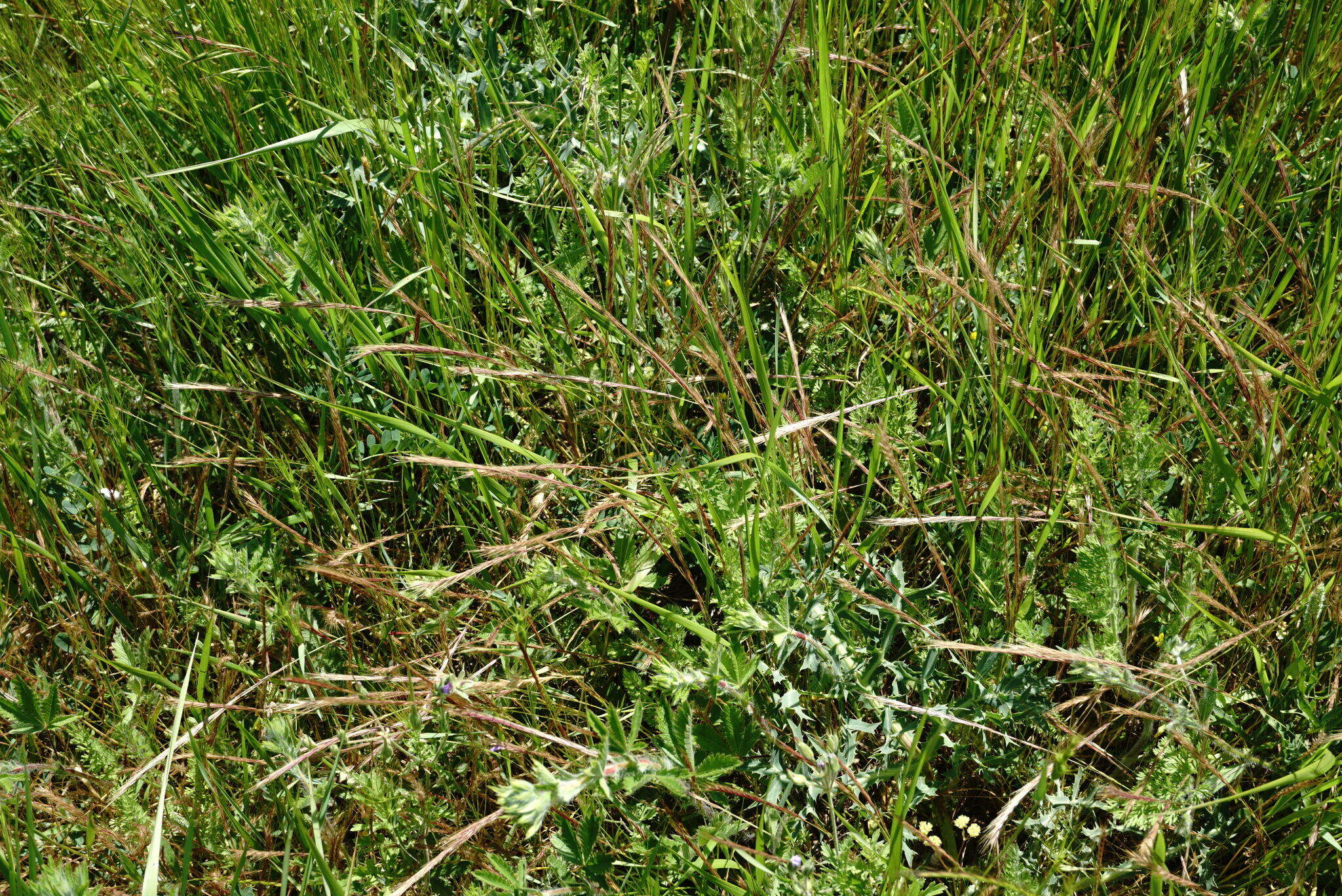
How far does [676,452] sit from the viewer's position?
191cm

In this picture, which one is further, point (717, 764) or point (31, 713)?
point (31, 713)

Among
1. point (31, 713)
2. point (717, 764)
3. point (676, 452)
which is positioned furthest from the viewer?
point (676, 452)

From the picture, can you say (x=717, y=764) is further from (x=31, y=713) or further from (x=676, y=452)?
(x=31, y=713)

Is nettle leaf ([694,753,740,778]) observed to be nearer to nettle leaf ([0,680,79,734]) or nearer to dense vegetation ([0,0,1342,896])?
dense vegetation ([0,0,1342,896])

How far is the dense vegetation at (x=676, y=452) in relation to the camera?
1524mm

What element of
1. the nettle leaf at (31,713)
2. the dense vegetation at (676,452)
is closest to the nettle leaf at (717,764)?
the dense vegetation at (676,452)

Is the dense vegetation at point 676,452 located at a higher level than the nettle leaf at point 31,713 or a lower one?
higher

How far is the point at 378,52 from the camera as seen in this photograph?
2.31 m

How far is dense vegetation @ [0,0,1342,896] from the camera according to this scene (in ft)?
5.00

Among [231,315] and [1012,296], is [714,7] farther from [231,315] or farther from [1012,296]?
[231,315]

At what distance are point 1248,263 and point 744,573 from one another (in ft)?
4.09

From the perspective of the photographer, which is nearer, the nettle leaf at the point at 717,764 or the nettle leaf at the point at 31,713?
the nettle leaf at the point at 717,764

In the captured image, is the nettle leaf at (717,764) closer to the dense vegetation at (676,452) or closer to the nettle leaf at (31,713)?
the dense vegetation at (676,452)

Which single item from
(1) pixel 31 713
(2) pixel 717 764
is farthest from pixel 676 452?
(1) pixel 31 713
